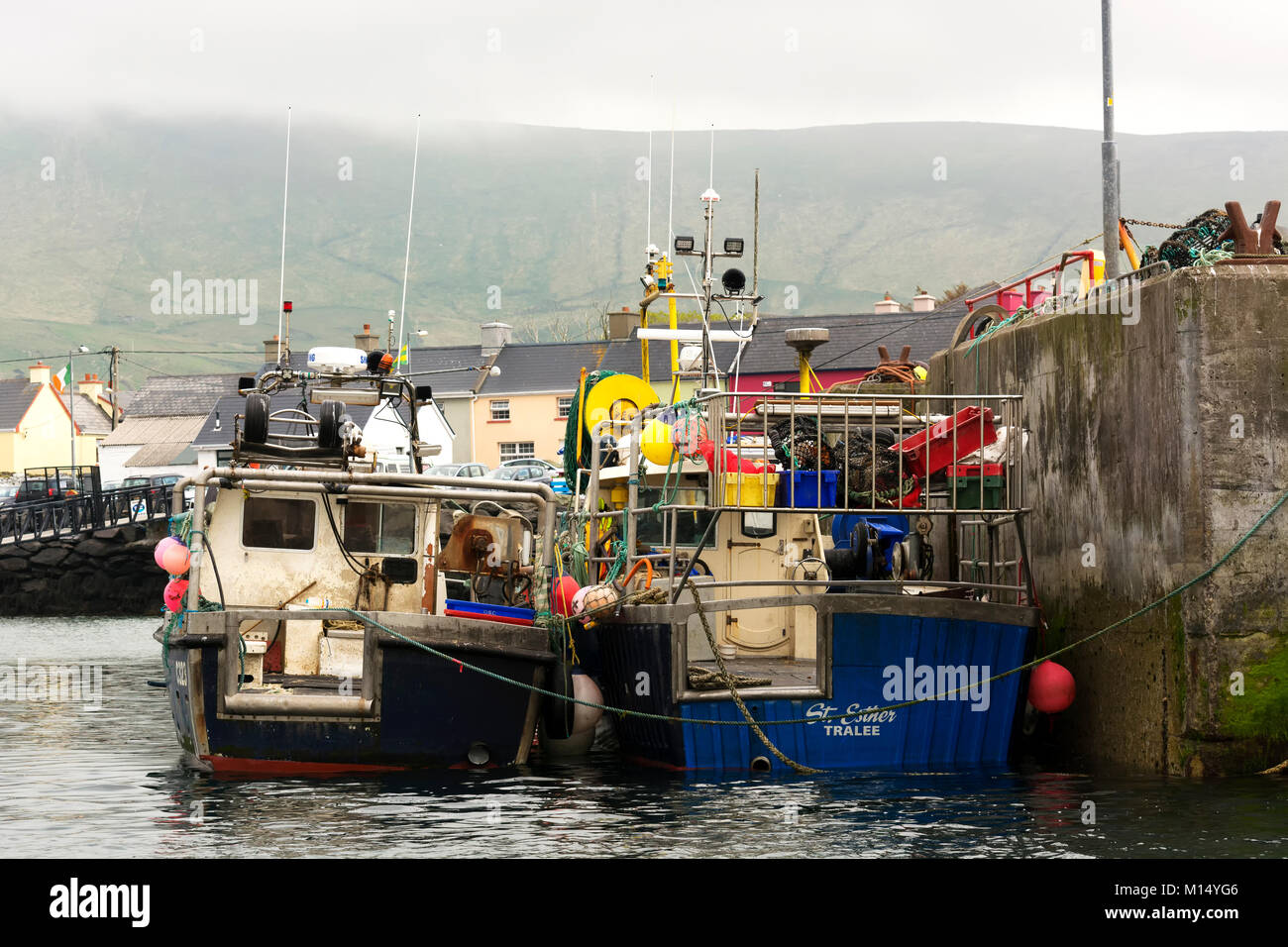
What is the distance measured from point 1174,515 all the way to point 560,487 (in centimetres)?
2458

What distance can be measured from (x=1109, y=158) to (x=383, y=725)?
7.67m

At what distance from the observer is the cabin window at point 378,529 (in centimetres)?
1500

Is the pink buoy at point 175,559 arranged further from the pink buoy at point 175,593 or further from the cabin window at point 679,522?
the cabin window at point 679,522

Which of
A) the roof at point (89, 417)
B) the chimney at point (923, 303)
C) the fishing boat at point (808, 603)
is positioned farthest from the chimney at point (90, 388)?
the fishing boat at point (808, 603)

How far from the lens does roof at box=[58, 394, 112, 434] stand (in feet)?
346

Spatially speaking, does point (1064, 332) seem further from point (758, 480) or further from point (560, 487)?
point (560, 487)

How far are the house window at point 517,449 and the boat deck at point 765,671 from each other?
5278 centimetres

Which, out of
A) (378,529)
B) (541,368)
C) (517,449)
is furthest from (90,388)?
(378,529)

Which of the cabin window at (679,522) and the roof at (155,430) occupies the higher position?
the roof at (155,430)

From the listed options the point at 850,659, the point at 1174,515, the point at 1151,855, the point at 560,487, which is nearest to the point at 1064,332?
the point at 1174,515

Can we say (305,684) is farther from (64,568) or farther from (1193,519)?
(64,568)

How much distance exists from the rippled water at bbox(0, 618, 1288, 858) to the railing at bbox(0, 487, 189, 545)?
117ft

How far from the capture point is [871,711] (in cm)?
1305
